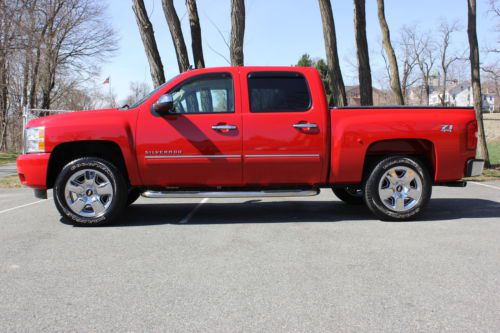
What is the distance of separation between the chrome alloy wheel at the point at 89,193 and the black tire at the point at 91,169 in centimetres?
3

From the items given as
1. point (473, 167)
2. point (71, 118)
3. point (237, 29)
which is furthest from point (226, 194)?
point (237, 29)

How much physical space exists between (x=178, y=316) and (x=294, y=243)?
2.17 meters

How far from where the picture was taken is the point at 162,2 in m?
15.9

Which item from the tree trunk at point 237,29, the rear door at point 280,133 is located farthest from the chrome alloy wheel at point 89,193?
the tree trunk at point 237,29

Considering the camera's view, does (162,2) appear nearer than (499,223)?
No

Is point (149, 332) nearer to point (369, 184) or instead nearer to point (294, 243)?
point (294, 243)

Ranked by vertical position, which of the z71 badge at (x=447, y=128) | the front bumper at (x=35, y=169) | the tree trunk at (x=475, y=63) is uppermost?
the tree trunk at (x=475, y=63)

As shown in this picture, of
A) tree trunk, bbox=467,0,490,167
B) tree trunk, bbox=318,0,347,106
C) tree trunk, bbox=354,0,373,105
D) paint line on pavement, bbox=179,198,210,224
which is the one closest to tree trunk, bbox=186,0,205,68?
tree trunk, bbox=318,0,347,106

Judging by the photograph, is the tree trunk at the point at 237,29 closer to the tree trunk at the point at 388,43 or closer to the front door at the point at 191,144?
the tree trunk at the point at 388,43

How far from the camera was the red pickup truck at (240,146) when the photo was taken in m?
5.95

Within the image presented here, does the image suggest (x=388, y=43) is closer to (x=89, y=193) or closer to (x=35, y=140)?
(x=89, y=193)

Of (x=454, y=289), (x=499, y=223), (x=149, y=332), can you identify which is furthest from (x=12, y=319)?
(x=499, y=223)

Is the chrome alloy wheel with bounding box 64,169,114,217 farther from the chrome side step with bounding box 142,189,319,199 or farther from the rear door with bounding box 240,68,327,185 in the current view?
the rear door with bounding box 240,68,327,185

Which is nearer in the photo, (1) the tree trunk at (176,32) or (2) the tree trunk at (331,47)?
(2) the tree trunk at (331,47)
